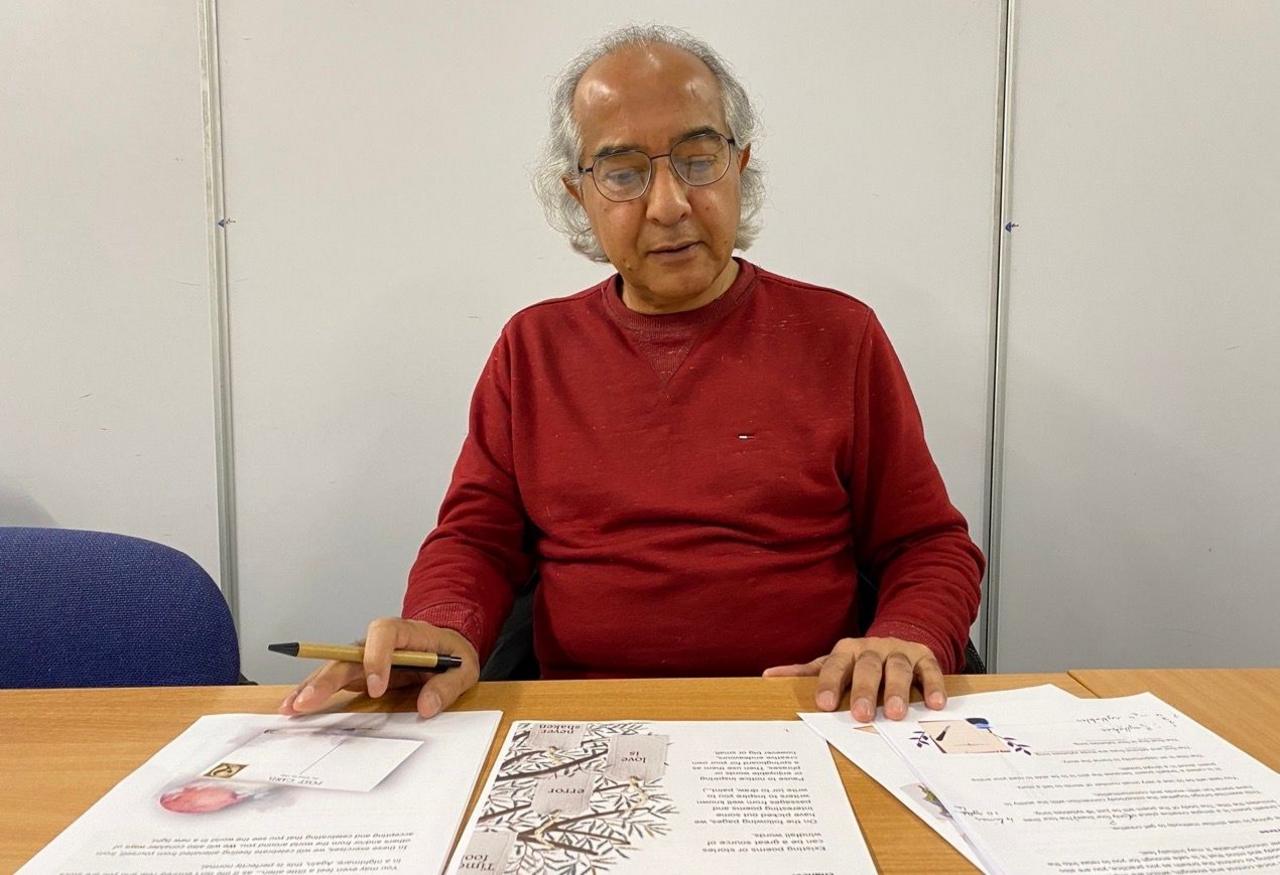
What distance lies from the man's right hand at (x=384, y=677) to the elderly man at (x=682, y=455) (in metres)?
0.15

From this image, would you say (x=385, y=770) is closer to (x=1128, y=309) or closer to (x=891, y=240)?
(x=891, y=240)

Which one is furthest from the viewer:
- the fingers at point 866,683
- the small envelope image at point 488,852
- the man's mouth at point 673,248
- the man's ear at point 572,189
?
the man's ear at point 572,189

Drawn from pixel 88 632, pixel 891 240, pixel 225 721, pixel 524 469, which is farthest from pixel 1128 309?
pixel 88 632

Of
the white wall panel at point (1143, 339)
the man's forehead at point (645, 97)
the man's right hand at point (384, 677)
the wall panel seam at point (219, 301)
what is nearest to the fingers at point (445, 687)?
the man's right hand at point (384, 677)

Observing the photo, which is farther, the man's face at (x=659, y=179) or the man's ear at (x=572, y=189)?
the man's ear at (x=572, y=189)

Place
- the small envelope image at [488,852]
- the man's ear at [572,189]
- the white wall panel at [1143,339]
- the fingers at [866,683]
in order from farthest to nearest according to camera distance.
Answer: the white wall panel at [1143,339] < the man's ear at [572,189] < the fingers at [866,683] < the small envelope image at [488,852]

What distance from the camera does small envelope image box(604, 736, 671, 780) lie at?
62cm

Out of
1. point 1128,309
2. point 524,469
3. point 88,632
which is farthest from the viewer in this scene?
point 1128,309

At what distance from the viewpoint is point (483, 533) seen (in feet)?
3.78

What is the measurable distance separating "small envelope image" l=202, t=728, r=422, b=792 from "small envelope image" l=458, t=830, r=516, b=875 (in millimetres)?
117

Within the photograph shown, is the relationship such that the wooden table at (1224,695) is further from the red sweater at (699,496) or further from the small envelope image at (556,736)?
the small envelope image at (556,736)

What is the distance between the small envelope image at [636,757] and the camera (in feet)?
2.03

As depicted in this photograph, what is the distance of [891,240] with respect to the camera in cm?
172

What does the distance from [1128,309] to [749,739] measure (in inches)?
58.5
